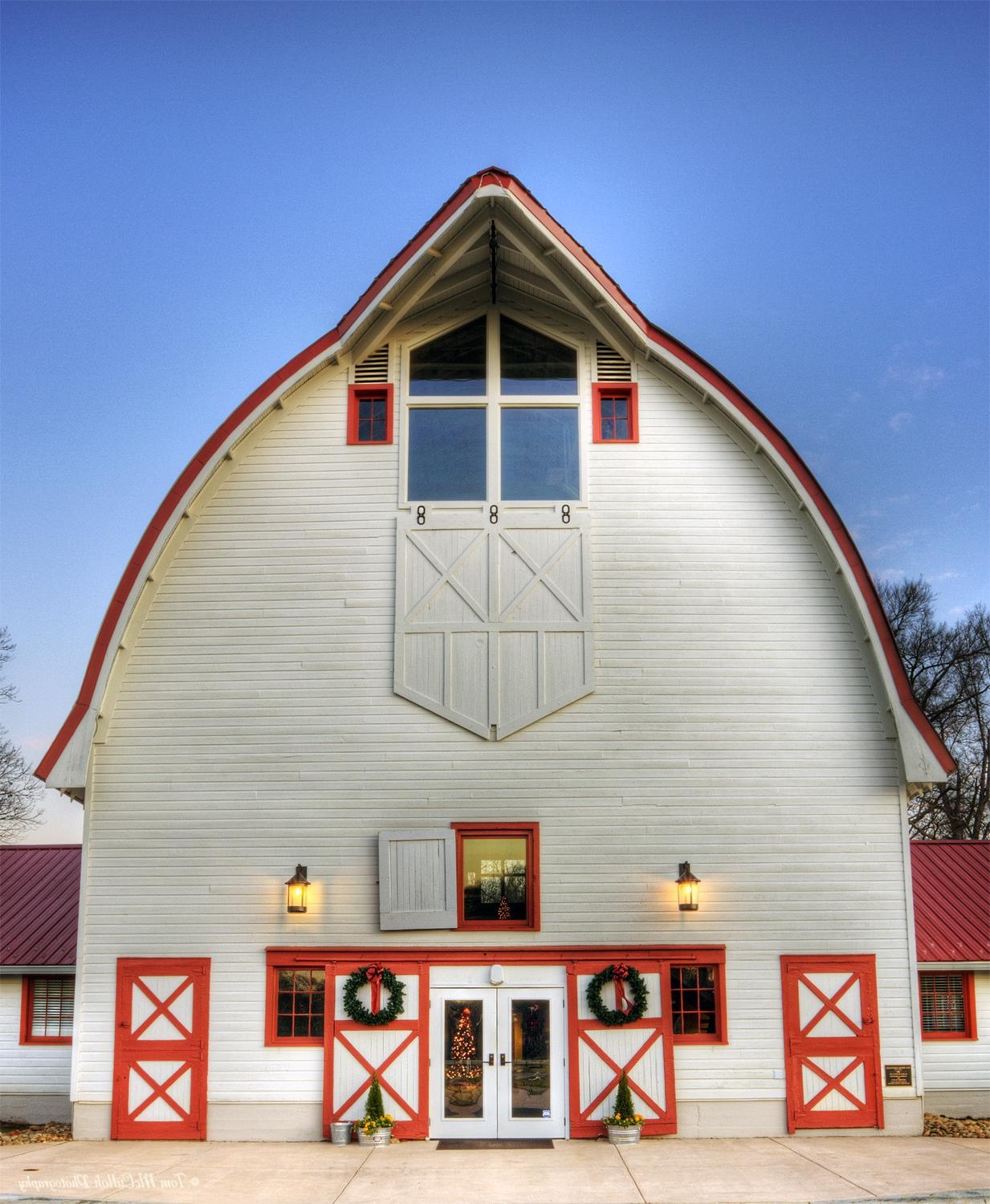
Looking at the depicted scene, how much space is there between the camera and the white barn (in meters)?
12.7

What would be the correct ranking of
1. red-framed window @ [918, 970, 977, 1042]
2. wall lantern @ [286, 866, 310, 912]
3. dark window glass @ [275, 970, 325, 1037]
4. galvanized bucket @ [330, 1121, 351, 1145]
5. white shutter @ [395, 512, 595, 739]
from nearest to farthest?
1. galvanized bucket @ [330, 1121, 351, 1145]
2. wall lantern @ [286, 866, 310, 912]
3. dark window glass @ [275, 970, 325, 1037]
4. white shutter @ [395, 512, 595, 739]
5. red-framed window @ [918, 970, 977, 1042]

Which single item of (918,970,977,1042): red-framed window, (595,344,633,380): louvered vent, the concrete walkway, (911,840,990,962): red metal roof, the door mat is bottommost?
the door mat

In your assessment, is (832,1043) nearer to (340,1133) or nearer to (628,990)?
(628,990)

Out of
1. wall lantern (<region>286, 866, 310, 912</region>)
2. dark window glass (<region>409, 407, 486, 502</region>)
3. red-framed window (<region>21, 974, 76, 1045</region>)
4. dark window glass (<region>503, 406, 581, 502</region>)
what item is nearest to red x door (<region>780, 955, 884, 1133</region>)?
wall lantern (<region>286, 866, 310, 912</region>)

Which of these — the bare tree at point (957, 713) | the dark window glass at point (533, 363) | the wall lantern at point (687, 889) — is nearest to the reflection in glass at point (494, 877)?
the wall lantern at point (687, 889)

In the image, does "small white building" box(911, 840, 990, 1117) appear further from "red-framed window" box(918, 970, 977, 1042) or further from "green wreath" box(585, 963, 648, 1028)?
"green wreath" box(585, 963, 648, 1028)

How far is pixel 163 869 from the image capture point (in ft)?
43.1

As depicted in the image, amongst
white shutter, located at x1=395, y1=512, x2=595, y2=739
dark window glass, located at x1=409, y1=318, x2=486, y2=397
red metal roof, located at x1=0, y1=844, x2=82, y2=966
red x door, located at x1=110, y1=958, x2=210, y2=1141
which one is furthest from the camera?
red metal roof, located at x1=0, y1=844, x2=82, y2=966

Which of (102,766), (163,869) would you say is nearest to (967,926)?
(163,869)

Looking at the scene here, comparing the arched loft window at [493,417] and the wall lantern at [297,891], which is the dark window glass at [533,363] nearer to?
the arched loft window at [493,417]

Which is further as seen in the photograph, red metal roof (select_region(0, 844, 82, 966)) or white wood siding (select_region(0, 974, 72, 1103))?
red metal roof (select_region(0, 844, 82, 966))

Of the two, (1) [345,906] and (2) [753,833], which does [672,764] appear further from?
(1) [345,906]

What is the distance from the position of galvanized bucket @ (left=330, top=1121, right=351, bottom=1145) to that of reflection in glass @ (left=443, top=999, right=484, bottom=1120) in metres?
1.12

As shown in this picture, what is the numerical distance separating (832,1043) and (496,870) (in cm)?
442
